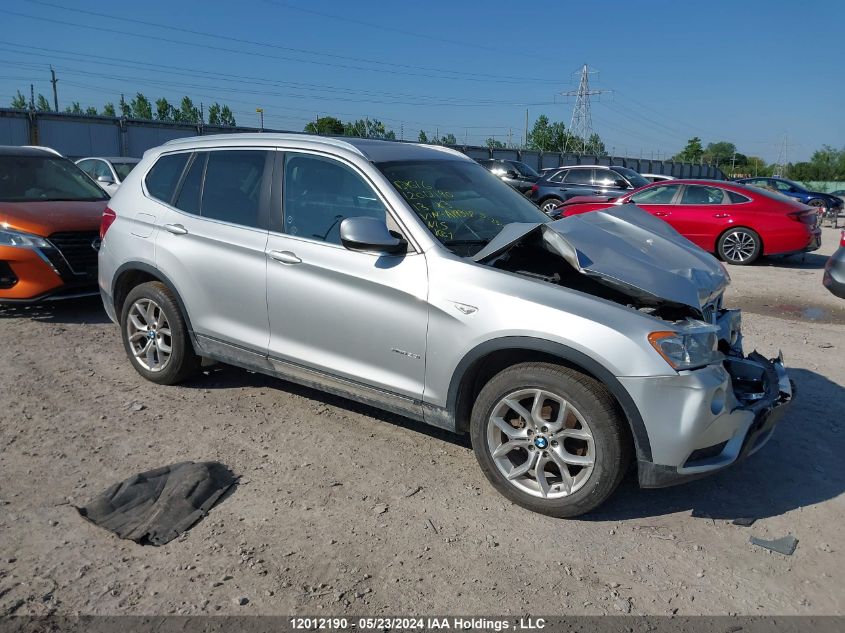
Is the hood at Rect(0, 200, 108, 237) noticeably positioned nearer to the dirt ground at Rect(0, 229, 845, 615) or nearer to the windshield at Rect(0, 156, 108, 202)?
the windshield at Rect(0, 156, 108, 202)

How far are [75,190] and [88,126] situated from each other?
21.5 m

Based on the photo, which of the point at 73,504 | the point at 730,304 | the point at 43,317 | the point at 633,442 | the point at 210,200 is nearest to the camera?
the point at 633,442

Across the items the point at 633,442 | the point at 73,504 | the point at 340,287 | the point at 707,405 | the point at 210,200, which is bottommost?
the point at 73,504

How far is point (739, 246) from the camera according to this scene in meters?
12.3

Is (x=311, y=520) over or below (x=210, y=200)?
below

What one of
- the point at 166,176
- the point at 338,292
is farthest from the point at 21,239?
the point at 338,292

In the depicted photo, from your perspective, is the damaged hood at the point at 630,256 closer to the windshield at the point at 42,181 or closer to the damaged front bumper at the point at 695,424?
the damaged front bumper at the point at 695,424

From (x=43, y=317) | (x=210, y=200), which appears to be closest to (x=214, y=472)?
(x=210, y=200)

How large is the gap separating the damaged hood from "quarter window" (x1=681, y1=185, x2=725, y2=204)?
8.99 m

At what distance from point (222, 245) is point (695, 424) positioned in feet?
10.2

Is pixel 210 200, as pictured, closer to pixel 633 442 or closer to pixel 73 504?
pixel 73 504

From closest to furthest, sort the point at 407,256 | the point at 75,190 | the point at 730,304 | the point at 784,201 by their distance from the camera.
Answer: the point at 407,256, the point at 75,190, the point at 730,304, the point at 784,201

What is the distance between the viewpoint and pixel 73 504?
3547 millimetres

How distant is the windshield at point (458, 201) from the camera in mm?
Result: 3949
